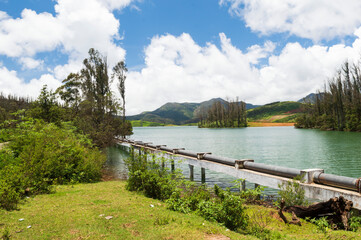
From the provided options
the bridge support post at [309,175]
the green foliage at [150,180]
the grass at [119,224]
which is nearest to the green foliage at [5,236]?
the grass at [119,224]

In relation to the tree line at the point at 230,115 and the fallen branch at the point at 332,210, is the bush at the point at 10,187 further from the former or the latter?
the tree line at the point at 230,115

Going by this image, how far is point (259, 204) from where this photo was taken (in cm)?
995

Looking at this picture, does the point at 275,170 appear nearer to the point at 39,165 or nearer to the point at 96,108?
the point at 39,165

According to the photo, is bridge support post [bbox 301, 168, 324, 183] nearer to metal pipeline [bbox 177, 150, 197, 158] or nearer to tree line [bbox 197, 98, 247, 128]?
metal pipeline [bbox 177, 150, 197, 158]

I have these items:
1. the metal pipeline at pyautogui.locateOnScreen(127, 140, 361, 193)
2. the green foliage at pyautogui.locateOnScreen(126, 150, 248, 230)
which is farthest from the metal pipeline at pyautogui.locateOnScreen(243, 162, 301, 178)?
the green foliage at pyautogui.locateOnScreen(126, 150, 248, 230)

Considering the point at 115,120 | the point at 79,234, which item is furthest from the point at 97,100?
the point at 79,234

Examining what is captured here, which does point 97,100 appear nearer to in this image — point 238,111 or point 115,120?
point 115,120

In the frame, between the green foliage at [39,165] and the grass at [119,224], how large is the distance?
25.4 inches

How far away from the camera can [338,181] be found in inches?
304

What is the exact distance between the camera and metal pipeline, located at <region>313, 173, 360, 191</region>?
7.27 metres

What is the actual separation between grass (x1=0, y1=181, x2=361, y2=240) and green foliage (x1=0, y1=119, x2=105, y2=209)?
64 centimetres

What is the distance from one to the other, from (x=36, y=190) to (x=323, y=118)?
9101 cm

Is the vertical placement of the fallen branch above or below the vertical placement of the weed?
below

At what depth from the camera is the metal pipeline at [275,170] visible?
9.43 m
